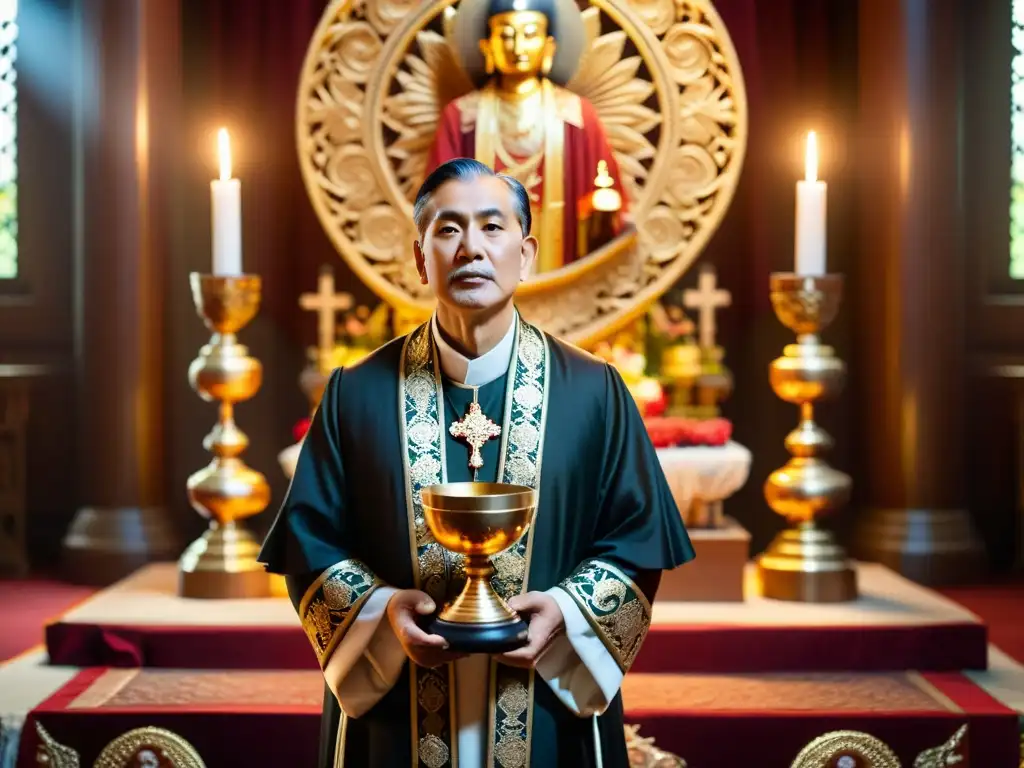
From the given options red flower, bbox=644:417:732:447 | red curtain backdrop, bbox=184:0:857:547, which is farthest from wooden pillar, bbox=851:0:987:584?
red flower, bbox=644:417:732:447

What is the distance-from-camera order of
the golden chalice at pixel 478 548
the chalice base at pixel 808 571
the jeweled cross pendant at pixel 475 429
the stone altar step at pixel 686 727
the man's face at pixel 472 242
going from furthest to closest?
the chalice base at pixel 808 571
the stone altar step at pixel 686 727
the jeweled cross pendant at pixel 475 429
the man's face at pixel 472 242
the golden chalice at pixel 478 548

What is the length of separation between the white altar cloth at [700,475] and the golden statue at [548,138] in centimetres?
92

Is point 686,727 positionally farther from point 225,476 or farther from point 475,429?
point 225,476

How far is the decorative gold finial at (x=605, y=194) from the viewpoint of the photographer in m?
4.92

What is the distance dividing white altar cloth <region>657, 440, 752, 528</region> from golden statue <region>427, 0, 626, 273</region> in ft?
3.02

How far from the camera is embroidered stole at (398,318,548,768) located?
2.24m

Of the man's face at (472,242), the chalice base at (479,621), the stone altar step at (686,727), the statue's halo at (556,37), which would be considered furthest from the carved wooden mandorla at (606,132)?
the chalice base at (479,621)

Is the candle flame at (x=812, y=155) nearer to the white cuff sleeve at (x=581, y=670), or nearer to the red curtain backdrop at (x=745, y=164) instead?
the red curtain backdrop at (x=745, y=164)

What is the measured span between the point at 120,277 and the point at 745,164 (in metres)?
2.46

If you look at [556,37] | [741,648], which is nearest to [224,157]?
[556,37]

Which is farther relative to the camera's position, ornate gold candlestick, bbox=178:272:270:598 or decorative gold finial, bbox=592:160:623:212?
decorative gold finial, bbox=592:160:623:212

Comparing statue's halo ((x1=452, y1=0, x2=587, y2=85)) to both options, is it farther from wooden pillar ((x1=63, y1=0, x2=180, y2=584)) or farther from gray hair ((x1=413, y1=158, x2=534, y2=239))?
gray hair ((x1=413, y1=158, x2=534, y2=239))

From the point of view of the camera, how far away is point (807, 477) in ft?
14.8

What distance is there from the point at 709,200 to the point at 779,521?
1361mm
